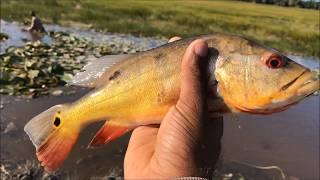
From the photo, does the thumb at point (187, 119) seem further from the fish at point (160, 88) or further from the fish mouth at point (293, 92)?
the fish mouth at point (293, 92)

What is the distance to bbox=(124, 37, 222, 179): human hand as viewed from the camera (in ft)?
9.00

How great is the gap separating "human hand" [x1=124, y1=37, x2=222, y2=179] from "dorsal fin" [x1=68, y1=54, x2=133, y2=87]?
0.54m

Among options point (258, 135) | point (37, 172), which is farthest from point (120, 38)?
point (37, 172)

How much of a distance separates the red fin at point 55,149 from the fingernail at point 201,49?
37.3 inches

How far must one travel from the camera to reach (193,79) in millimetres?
2748

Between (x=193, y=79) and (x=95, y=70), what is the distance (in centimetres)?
79

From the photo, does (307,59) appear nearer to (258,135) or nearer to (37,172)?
(258,135)

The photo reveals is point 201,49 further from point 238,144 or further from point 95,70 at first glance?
point 238,144

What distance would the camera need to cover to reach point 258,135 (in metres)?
11.4

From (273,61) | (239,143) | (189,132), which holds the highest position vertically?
(273,61)

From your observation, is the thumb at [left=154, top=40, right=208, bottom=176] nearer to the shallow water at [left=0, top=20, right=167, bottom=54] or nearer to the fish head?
the fish head

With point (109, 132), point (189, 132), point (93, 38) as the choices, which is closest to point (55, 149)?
point (109, 132)

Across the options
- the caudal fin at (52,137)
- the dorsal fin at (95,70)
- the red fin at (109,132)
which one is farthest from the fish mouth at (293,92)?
the caudal fin at (52,137)

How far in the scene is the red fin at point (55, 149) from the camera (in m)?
3.17
